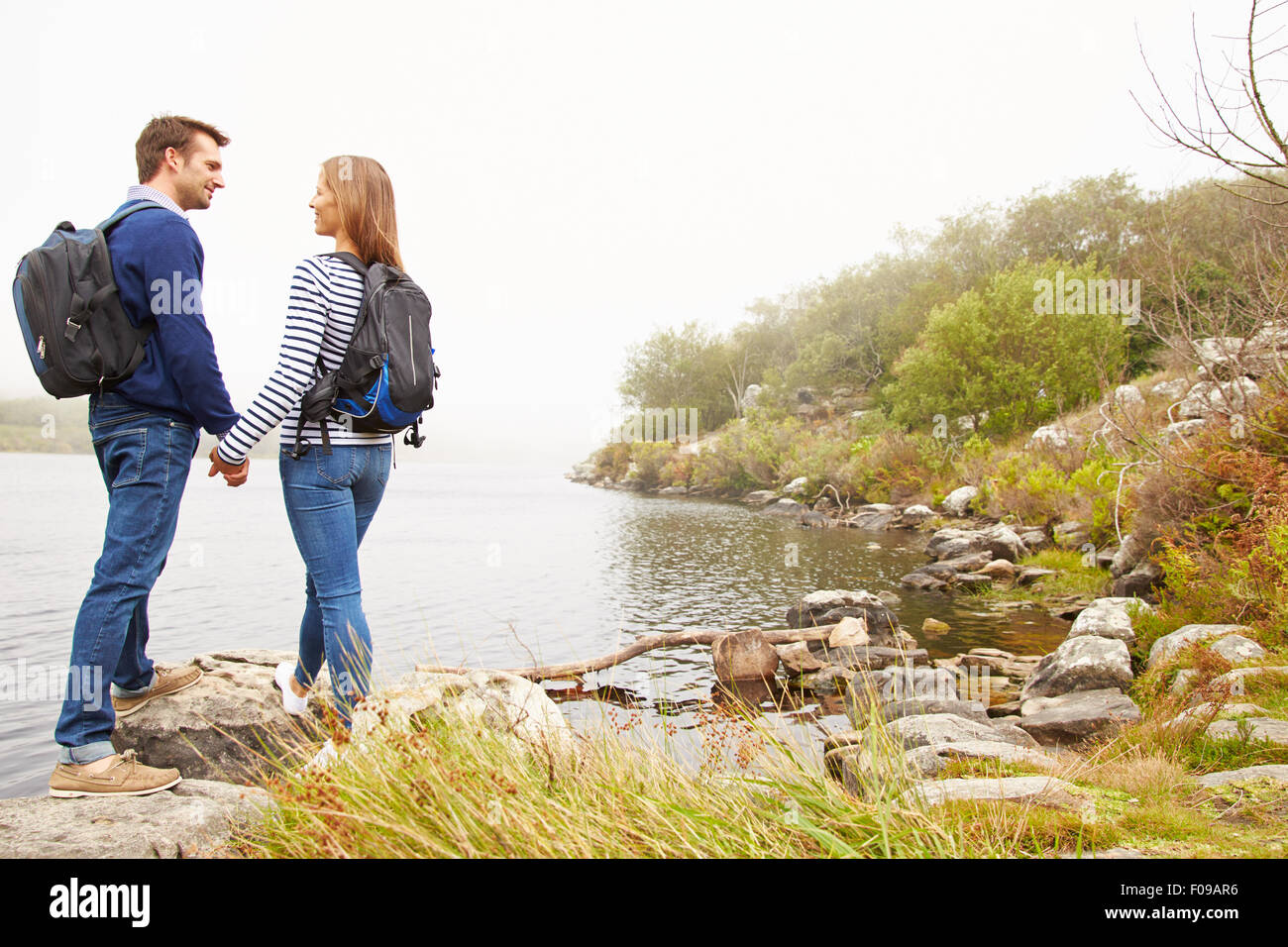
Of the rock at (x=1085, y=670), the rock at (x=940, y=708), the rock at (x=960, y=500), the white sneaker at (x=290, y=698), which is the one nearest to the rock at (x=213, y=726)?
the white sneaker at (x=290, y=698)

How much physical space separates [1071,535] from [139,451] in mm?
16840

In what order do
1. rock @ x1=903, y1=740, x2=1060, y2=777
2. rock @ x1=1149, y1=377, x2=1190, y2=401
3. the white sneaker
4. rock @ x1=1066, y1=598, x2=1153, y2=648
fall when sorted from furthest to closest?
rock @ x1=1149, y1=377, x2=1190, y2=401
rock @ x1=1066, y1=598, x2=1153, y2=648
rock @ x1=903, y1=740, x2=1060, y2=777
the white sneaker

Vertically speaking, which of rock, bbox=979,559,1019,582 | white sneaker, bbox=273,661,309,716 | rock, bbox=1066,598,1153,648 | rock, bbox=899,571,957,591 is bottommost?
rock, bbox=899,571,957,591

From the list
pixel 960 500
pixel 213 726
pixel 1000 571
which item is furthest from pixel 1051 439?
pixel 213 726

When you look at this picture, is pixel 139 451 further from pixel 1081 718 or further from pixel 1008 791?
pixel 1081 718

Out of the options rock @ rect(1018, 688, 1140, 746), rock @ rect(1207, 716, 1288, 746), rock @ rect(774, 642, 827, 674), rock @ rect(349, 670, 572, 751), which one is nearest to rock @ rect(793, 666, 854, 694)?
rock @ rect(774, 642, 827, 674)

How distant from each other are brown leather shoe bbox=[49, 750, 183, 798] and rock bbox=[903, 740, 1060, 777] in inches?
148

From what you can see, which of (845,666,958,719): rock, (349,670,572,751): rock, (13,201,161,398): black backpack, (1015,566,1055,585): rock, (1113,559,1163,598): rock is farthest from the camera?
(1015,566,1055,585): rock

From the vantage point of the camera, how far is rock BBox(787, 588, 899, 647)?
36.5ft

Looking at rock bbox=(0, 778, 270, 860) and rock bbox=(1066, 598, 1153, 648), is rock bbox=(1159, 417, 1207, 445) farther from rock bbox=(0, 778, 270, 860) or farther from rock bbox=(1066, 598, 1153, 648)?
rock bbox=(0, 778, 270, 860)

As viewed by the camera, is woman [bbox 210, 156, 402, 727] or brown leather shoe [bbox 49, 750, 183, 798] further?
woman [bbox 210, 156, 402, 727]

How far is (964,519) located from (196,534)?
24797mm

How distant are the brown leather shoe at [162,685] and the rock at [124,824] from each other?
1062 mm
